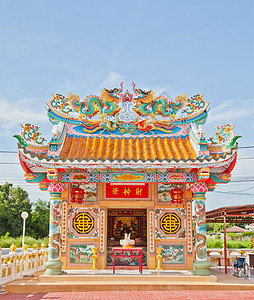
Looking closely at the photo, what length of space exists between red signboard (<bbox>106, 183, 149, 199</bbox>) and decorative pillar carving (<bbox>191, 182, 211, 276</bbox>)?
1869 mm

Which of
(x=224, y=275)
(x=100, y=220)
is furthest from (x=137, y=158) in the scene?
(x=224, y=275)

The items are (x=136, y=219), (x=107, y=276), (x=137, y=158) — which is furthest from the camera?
(x=136, y=219)

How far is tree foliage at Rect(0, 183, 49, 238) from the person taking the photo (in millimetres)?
35875

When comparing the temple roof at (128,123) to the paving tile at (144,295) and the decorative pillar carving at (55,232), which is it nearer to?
the decorative pillar carving at (55,232)

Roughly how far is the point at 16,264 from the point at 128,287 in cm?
395

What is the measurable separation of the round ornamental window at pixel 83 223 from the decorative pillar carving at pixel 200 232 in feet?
11.6

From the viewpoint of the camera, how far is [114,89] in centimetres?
1223

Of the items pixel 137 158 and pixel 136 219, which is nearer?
pixel 137 158

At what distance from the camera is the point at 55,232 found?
1026 cm

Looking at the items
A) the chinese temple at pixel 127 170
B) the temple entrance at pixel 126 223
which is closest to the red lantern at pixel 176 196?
the chinese temple at pixel 127 170

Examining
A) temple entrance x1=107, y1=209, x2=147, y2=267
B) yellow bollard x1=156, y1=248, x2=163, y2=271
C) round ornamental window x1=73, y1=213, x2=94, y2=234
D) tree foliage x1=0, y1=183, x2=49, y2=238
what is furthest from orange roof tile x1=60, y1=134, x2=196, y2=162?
tree foliage x1=0, y1=183, x2=49, y2=238

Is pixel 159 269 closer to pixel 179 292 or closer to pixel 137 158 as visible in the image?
A: pixel 179 292

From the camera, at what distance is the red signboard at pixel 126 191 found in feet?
39.1

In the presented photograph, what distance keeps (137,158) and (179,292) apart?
392 centimetres
